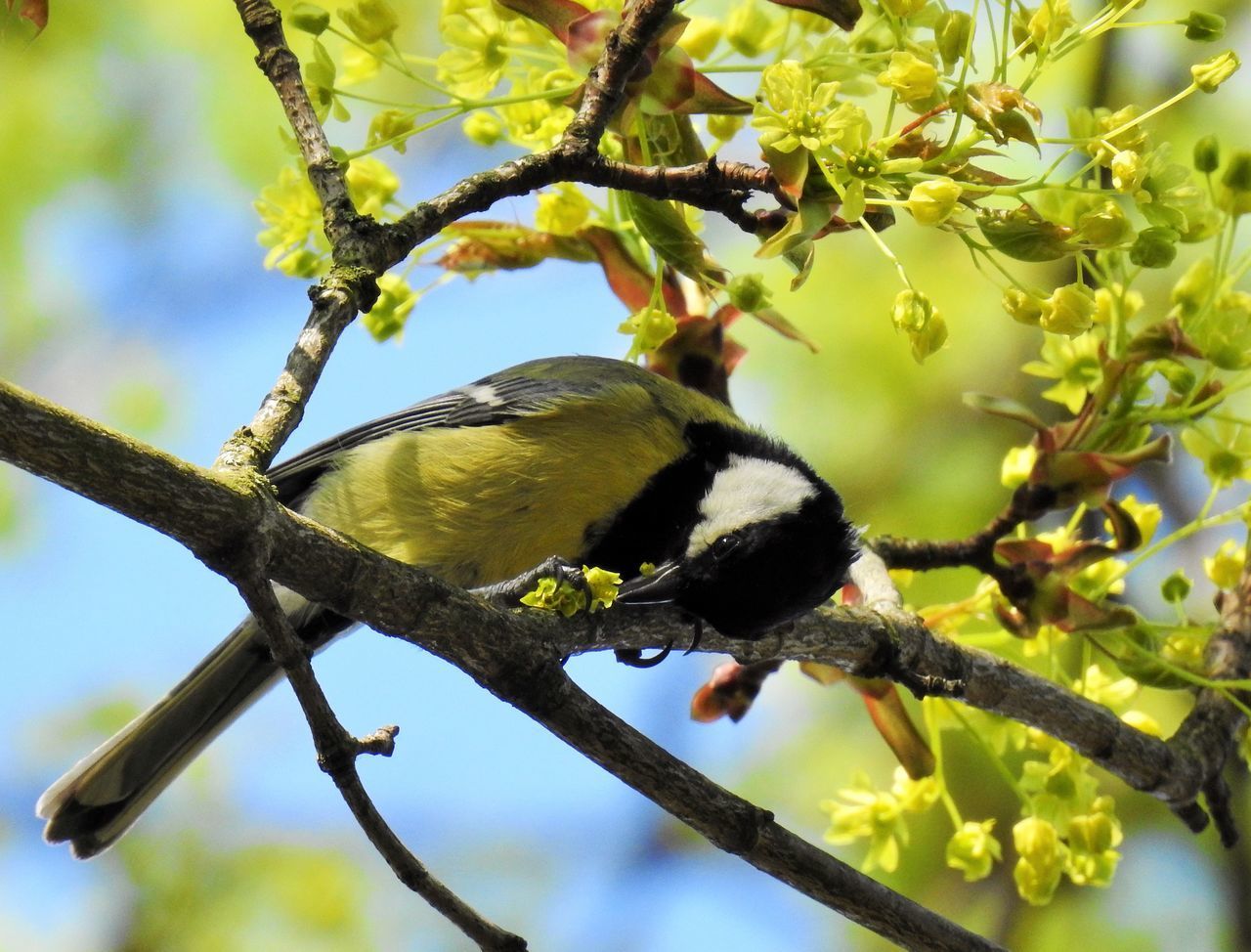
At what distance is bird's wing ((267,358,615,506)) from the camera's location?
2947mm

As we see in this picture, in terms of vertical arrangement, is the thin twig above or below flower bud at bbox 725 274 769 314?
below

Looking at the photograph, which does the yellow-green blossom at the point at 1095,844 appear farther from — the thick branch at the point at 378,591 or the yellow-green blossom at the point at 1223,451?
the yellow-green blossom at the point at 1223,451

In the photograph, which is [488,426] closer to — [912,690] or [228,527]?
[912,690]

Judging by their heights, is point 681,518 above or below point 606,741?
above

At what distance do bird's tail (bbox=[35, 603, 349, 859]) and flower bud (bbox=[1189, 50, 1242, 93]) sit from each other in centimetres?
205

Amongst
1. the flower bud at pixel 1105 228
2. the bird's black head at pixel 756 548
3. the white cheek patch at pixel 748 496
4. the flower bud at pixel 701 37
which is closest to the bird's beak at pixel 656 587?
the bird's black head at pixel 756 548

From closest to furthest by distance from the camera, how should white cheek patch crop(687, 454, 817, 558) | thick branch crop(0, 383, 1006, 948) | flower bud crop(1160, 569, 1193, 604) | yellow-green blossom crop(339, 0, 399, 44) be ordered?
thick branch crop(0, 383, 1006, 948) → yellow-green blossom crop(339, 0, 399, 44) → flower bud crop(1160, 569, 1193, 604) → white cheek patch crop(687, 454, 817, 558)

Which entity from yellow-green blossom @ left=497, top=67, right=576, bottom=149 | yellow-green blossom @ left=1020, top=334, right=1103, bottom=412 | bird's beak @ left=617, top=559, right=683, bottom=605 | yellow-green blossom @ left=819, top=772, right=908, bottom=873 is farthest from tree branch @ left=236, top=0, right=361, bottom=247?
yellow-green blossom @ left=819, top=772, right=908, bottom=873

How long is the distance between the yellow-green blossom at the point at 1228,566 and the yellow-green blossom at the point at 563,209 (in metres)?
1.47

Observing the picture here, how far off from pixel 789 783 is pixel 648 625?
5.83ft

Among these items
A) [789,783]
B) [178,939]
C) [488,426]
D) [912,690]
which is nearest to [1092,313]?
[912,690]

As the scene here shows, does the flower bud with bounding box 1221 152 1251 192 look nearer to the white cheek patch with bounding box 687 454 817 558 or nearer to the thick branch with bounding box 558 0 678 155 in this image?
the thick branch with bounding box 558 0 678 155

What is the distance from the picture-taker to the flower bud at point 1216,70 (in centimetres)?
182

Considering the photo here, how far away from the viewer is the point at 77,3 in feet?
12.7
